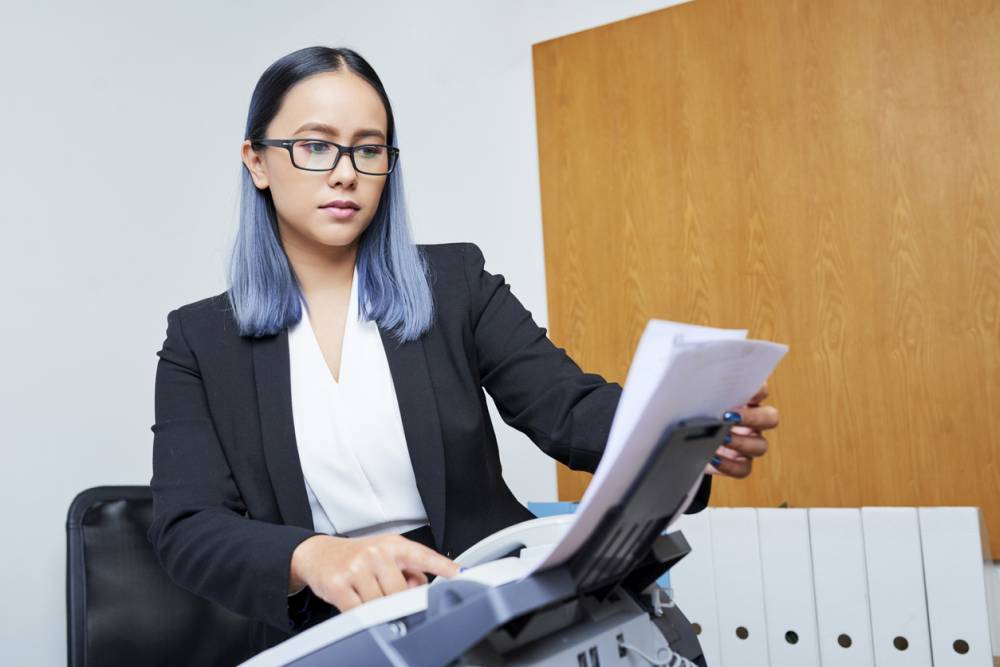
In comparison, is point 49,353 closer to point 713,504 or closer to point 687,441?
point 713,504

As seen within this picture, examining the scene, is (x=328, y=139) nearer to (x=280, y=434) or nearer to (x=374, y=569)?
(x=280, y=434)

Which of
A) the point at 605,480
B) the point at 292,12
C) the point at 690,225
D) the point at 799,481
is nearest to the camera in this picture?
the point at 605,480

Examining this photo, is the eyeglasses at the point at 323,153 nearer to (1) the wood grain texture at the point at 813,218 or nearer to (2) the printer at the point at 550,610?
(2) the printer at the point at 550,610

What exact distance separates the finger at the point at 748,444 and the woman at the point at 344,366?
0.24 m

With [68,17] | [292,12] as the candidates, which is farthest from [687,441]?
[292,12]

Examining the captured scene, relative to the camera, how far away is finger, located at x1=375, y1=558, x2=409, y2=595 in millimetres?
824

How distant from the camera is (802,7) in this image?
2.50m

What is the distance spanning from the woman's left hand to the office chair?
4.39 ft

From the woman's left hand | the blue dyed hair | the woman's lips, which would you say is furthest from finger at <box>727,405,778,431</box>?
the woman's lips

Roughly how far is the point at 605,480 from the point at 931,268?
197 cm

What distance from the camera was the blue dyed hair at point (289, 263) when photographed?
138 centimetres

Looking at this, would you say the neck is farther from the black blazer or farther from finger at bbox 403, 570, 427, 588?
finger at bbox 403, 570, 427, 588

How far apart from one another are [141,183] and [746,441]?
6.93ft

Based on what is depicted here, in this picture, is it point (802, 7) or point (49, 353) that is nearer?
point (49, 353)
